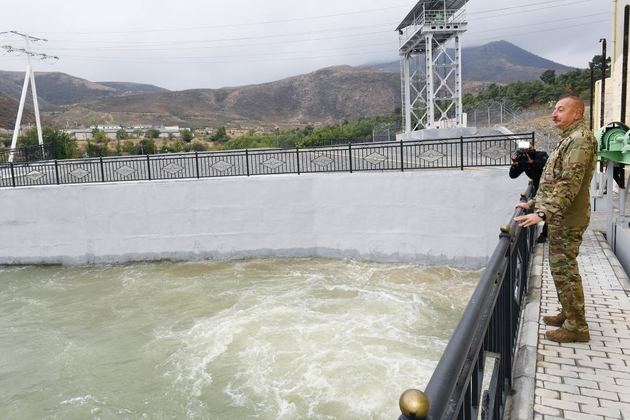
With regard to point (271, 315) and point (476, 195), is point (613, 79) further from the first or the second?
point (271, 315)

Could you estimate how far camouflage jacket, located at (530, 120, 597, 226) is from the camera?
3.70 meters

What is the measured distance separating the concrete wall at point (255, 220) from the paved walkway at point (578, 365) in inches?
288

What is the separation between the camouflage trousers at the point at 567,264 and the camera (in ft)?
12.9

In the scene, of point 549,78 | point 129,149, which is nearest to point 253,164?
point 129,149

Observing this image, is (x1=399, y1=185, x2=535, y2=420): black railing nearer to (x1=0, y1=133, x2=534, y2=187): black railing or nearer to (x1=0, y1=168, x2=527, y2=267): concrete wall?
(x1=0, y1=168, x2=527, y2=267): concrete wall

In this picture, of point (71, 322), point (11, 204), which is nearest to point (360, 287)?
point (71, 322)

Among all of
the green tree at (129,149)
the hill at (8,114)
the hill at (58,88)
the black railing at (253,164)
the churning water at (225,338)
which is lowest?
the churning water at (225,338)

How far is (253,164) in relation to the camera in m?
14.9

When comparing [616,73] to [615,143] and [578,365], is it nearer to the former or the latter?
[615,143]

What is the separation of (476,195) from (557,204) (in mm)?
9227

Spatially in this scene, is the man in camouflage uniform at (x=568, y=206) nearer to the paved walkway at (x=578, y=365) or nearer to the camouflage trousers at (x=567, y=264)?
the camouflage trousers at (x=567, y=264)

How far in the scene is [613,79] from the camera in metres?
14.6

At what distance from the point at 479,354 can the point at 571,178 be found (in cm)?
203

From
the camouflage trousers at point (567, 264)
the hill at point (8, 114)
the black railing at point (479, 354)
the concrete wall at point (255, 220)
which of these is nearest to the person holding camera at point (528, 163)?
the camouflage trousers at point (567, 264)
